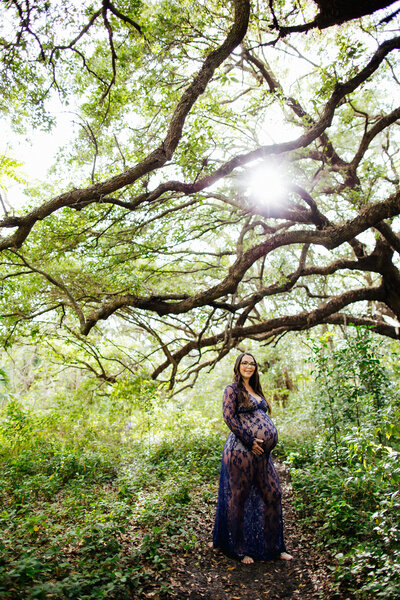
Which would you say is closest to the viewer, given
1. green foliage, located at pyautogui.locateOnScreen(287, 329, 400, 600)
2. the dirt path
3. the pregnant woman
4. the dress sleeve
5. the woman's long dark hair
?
green foliage, located at pyautogui.locateOnScreen(287, 329, 400, 600)

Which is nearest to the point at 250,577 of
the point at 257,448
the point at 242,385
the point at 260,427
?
the point at 257,448

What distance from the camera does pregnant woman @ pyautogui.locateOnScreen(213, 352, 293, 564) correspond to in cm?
388

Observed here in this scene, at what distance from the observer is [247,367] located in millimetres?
4301

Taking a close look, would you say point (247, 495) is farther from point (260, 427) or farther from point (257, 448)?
point (260, 427)

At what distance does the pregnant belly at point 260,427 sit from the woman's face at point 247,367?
1.36 feet

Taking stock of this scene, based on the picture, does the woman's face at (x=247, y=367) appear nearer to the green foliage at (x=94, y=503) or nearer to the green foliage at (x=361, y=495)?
the green foliage at (x=361, y=495)

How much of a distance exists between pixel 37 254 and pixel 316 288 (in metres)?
7.52

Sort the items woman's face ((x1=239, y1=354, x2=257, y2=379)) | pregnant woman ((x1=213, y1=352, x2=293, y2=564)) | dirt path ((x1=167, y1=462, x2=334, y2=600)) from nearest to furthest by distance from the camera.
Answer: dirt path ((x1=167, y1=462, x2=334, y2=600)), pregnant woman ((x1=213, y1=352, x2=293, y2=564)), woman's face ((x1=239, y1=354, x2=257, y2=379))

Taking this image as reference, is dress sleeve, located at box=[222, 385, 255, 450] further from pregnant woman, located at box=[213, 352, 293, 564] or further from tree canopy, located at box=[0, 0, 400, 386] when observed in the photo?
tree canopy, located at box=[0, 0, 400, 386]

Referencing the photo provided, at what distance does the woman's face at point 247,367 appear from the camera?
4293 mm

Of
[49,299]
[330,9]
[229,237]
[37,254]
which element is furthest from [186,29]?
[229,237]

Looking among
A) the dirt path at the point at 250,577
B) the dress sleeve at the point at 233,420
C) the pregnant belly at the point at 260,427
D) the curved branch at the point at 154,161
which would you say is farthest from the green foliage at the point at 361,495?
the curved branch at the point at 154,161

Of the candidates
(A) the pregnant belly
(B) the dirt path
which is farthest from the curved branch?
(B) the dirt path

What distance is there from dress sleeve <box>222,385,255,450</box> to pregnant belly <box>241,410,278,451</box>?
69 millimetres
